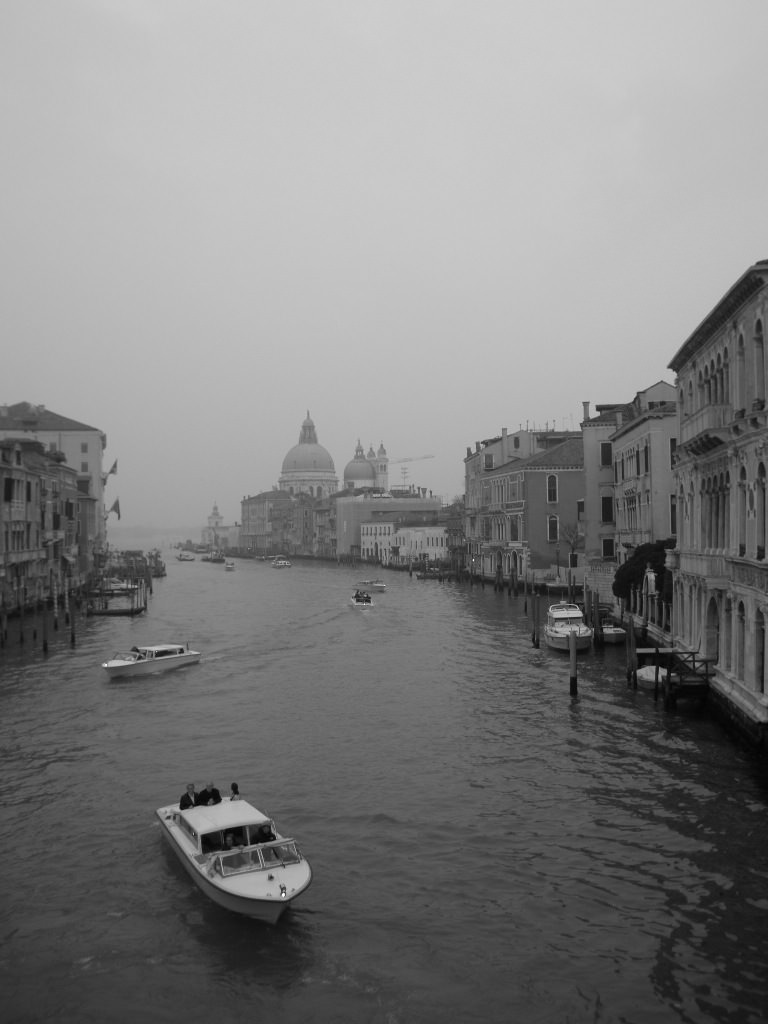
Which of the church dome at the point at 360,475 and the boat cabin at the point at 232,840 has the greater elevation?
the church dome at the point at 360,475

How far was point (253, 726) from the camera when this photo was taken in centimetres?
2183

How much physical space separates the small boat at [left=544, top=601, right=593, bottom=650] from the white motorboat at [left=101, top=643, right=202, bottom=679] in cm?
1135

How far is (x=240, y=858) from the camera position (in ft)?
40.3

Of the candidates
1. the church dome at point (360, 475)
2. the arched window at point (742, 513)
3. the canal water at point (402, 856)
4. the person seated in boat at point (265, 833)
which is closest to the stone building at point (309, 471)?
the church dome at point (360, 475)

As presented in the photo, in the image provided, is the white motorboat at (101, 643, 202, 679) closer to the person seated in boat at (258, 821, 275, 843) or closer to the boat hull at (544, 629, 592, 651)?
the boat hull at (544, 629, 592, 651)

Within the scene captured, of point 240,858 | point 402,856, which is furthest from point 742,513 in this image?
point 240,858

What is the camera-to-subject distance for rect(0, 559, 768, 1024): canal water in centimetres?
1000

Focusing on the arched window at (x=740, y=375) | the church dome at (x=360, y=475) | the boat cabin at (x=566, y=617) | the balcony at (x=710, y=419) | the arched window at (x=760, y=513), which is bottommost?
the boat cabin at (x=566, y=617)

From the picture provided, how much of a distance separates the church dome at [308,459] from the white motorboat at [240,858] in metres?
174

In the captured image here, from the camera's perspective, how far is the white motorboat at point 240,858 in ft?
37.8

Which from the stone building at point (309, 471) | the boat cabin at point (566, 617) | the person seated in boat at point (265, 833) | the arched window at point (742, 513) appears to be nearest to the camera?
the person seated in boat at point (265, 833)

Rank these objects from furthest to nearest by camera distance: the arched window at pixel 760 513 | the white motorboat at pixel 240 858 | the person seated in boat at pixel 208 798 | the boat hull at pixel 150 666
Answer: the boat hull at pixel 150 666, the arched window at pixel 760 513, the person seated in boat at pixel 208 798, the white motorboat at pixel 240 858

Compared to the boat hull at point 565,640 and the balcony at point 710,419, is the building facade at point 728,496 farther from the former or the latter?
the boat hull at point 565,640

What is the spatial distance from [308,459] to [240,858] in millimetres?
176833
